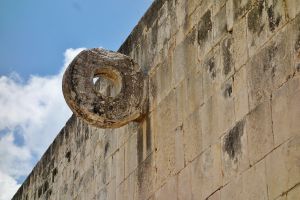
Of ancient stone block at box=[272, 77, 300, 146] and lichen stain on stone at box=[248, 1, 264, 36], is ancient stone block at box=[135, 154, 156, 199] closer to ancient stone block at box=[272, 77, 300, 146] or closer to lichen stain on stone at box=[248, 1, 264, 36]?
lichen stain on stone at box=[248, 1, 264, 36]

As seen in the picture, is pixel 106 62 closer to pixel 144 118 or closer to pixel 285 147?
pixel 144 118

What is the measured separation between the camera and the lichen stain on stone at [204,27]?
20.7 feet

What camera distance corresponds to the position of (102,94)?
7.31 metres

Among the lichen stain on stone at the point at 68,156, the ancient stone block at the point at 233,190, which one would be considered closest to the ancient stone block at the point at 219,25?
the ancient stone block at the point at 233,190

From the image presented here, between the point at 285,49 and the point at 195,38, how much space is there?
1.39 meters

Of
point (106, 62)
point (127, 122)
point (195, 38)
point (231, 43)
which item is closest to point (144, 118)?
point (127, 122)

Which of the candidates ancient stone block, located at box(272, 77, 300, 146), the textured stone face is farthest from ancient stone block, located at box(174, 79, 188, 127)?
ancient stone block, located at box(272, 77, 300, 146)

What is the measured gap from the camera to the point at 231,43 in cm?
588

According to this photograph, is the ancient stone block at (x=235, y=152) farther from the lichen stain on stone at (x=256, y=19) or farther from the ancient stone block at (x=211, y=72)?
the lichen stain on stone at (x=256, y=19)

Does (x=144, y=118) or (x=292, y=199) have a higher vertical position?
(x=144, y=118)

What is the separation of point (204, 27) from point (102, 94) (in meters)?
1.38

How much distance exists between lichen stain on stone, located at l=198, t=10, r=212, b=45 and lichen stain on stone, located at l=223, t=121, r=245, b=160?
3.18 feet

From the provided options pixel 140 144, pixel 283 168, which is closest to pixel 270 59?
pixel 283 168

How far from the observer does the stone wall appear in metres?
5.15
